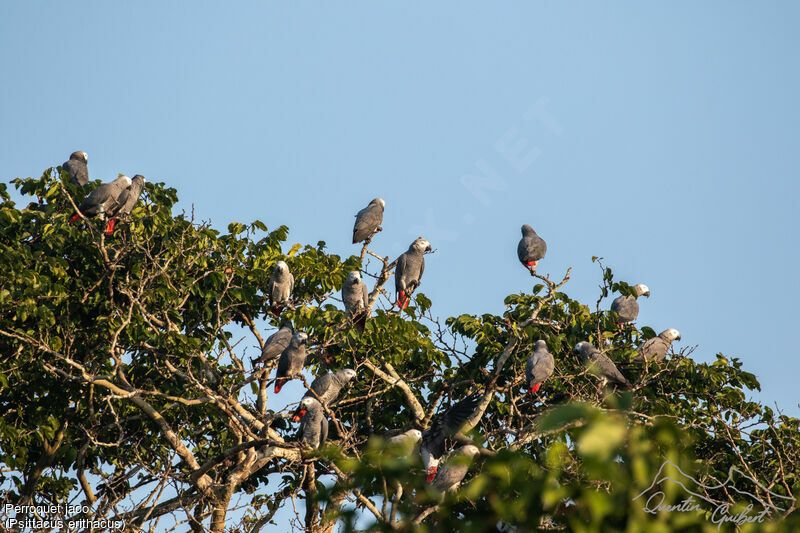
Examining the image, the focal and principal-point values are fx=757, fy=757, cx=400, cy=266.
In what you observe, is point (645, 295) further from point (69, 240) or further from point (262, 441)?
point (69, 240)

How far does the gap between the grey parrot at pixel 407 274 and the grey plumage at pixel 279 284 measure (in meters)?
1.55

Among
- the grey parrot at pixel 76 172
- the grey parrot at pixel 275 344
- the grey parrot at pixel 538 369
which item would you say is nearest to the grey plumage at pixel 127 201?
the grey parrot at pixel 76 172

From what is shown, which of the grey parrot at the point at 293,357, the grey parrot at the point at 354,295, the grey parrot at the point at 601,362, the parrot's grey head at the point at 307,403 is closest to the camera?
the parrot's grey head at the point at 307,403

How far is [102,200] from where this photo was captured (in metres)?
9.72

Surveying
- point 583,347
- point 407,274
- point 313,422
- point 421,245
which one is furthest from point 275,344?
point 583,347

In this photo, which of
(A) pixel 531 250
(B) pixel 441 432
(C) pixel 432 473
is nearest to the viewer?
(C) pixel 432 473

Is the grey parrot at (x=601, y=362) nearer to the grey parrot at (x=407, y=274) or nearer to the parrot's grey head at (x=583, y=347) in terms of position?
the parrot's grey head at (x=583, y=347)

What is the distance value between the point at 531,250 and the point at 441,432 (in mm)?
4124

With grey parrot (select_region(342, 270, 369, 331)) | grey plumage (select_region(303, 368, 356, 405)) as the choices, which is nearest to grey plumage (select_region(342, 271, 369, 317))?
grey parrot (select_region(342, 270, 369, 331))

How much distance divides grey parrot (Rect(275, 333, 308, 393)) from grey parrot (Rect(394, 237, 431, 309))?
198cm

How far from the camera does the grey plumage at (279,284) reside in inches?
371

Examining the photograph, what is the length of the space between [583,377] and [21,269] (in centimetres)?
694

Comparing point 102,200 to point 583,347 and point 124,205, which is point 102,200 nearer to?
point 124,205

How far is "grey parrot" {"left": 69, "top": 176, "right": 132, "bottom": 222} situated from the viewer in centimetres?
970
